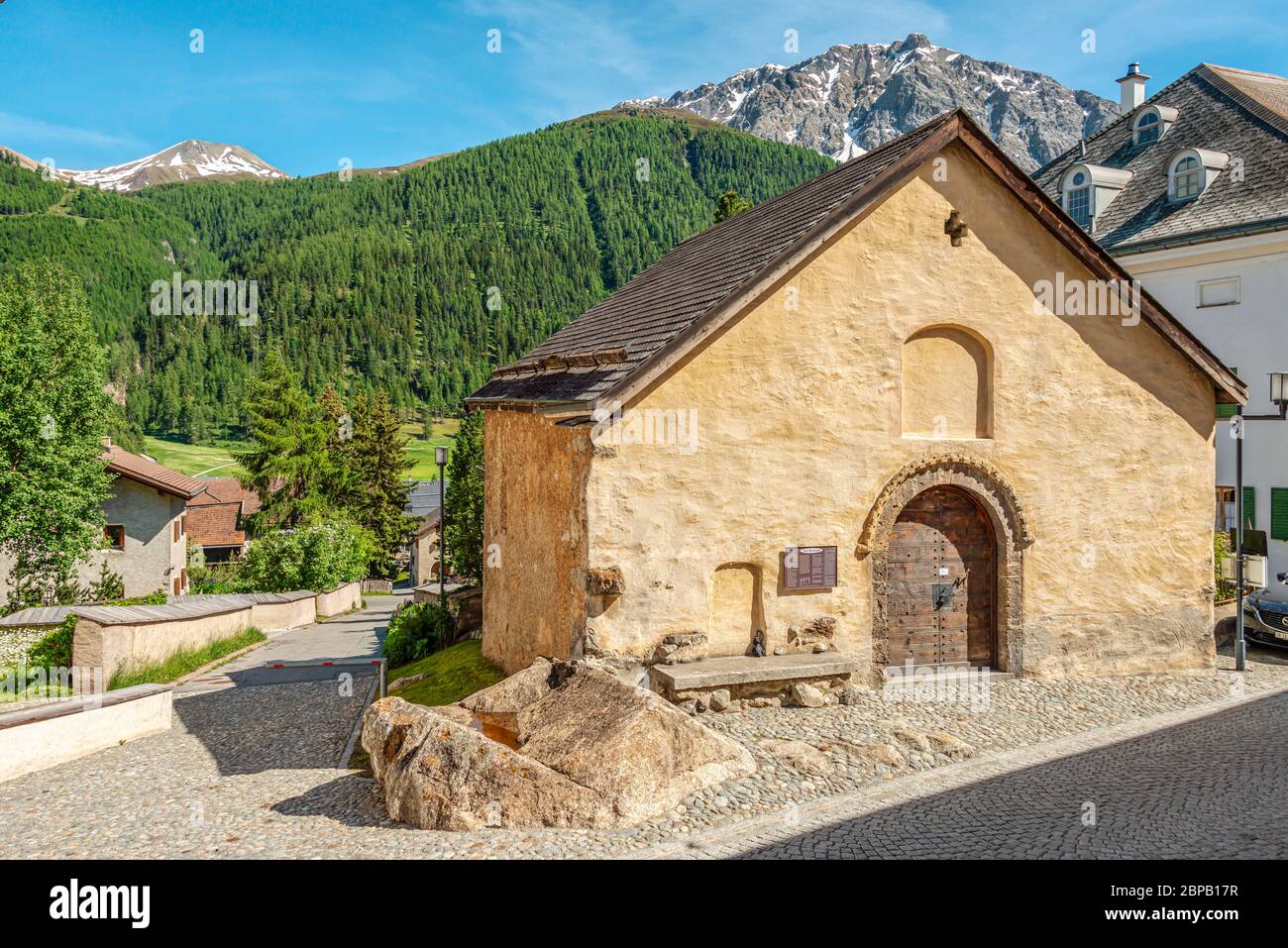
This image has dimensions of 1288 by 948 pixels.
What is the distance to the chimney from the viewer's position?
A: 28344mm

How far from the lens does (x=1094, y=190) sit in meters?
24.0

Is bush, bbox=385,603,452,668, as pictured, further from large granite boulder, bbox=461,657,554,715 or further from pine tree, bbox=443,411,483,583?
large granite boulder, bbox=461,657,554,715

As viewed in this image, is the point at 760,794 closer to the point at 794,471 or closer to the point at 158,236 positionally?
the point at 794,471

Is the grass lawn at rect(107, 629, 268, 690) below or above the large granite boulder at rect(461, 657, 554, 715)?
below

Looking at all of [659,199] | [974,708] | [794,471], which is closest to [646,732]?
[794,471]

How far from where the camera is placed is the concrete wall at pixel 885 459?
10.6m

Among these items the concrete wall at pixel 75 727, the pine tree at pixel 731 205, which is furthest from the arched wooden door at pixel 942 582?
the pine tree at pixel 731 205

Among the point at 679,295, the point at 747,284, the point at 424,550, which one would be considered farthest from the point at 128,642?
the point at 424,550

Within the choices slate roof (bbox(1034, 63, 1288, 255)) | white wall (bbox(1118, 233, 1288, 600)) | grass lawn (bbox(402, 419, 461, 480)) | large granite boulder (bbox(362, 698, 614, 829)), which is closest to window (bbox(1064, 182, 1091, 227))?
slate roof (bbox(1034, 63, 1288, 255))

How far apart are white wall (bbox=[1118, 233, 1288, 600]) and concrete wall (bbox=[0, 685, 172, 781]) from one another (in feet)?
71.6

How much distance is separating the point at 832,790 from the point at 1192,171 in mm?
20209

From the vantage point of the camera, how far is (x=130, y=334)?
13250 cm

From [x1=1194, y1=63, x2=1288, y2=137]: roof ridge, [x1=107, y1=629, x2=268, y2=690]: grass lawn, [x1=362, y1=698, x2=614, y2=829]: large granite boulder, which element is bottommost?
[x1=107, y1=629, x2=268, y2=690]: grass lawn

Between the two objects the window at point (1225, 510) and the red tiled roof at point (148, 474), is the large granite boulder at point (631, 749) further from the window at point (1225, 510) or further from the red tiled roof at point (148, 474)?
the red tiled roof at point (148, 474)
